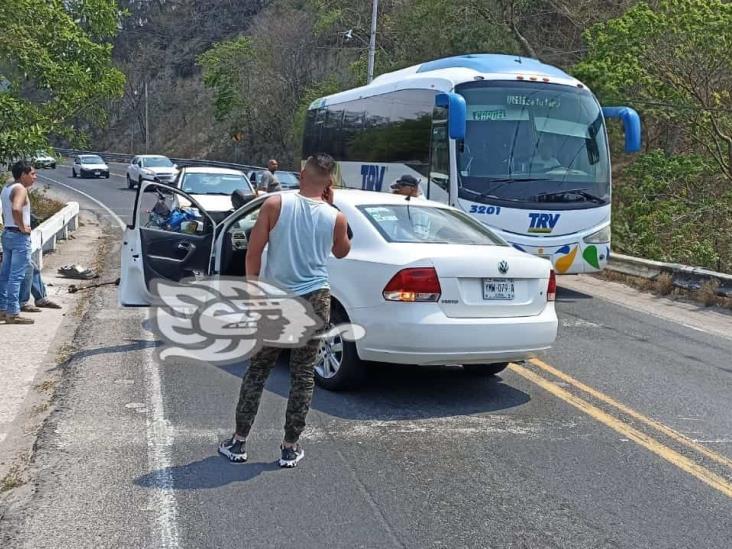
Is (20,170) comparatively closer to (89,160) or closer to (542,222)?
(542,222)

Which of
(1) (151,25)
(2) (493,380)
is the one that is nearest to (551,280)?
(2) (493,380)

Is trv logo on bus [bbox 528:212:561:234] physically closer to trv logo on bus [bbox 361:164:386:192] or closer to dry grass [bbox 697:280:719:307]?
dry grass [bbox 697:280:719:307]

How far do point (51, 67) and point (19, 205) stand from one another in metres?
7.55

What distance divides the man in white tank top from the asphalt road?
0.93 feet

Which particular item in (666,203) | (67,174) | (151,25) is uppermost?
(151,25)

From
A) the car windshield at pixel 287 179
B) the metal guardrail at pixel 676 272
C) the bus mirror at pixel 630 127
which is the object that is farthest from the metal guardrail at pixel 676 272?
the car windshield at pixel 287 179

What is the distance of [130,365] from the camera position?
7.41 metres

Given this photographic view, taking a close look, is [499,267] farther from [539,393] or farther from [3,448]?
[3,448]

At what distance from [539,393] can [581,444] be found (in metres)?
1.28

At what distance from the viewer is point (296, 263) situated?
16.2 feet

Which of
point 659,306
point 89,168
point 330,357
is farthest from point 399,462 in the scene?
point 89,168

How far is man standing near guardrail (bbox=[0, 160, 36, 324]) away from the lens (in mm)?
8602

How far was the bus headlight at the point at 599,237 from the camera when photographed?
12.3 meters

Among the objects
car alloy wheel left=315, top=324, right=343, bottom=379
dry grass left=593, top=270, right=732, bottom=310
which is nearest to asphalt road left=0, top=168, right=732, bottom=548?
car alloy wheel left=315, top=324, right=343, bottom=379
